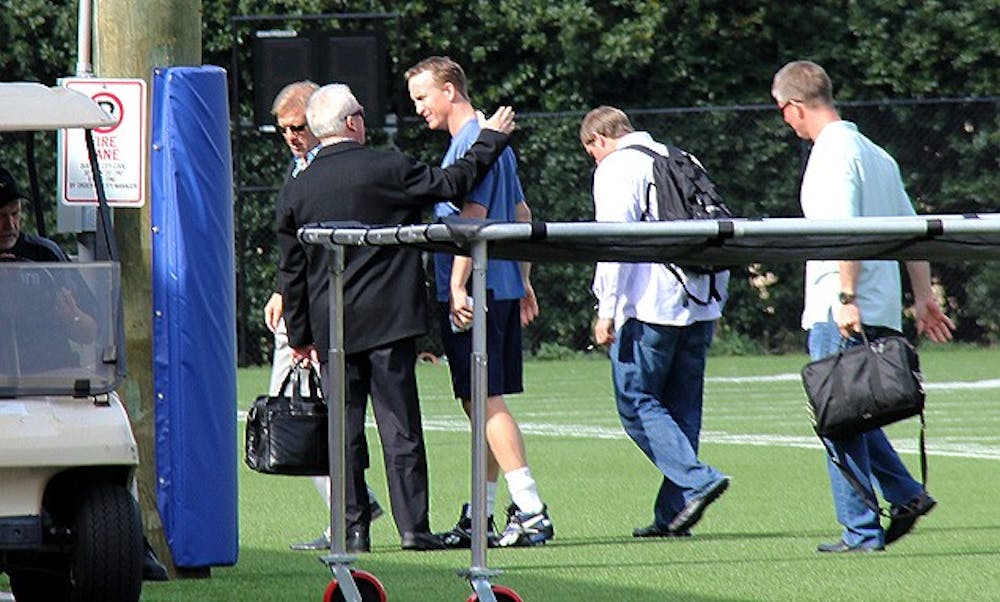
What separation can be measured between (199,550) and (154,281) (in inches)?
40.4

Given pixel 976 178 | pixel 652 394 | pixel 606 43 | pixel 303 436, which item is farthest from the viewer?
pixel 606 43

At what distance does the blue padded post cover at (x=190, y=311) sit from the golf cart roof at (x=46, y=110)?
2.75 feet

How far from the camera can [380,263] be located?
10.2 metres

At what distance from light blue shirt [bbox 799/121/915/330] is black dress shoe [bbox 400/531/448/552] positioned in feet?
5.77

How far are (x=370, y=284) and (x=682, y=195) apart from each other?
162 cm

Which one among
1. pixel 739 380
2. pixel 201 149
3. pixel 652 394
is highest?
pixel 201 149

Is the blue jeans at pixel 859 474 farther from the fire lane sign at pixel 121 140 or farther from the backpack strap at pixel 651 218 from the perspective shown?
the fire lane sign at pixel 121 140

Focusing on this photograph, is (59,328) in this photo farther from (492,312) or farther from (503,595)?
(492,312)

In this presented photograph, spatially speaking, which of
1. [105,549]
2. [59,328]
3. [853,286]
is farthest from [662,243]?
[853,286]

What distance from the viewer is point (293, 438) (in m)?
9.18

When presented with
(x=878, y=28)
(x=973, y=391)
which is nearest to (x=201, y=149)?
(x=973, y=391)

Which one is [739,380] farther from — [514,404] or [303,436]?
[303,436]

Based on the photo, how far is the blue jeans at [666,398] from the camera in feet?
36.1

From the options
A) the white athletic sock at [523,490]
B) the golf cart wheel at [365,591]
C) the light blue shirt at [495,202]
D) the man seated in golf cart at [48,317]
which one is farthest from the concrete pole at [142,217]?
the white athletic sock at [523,490]
